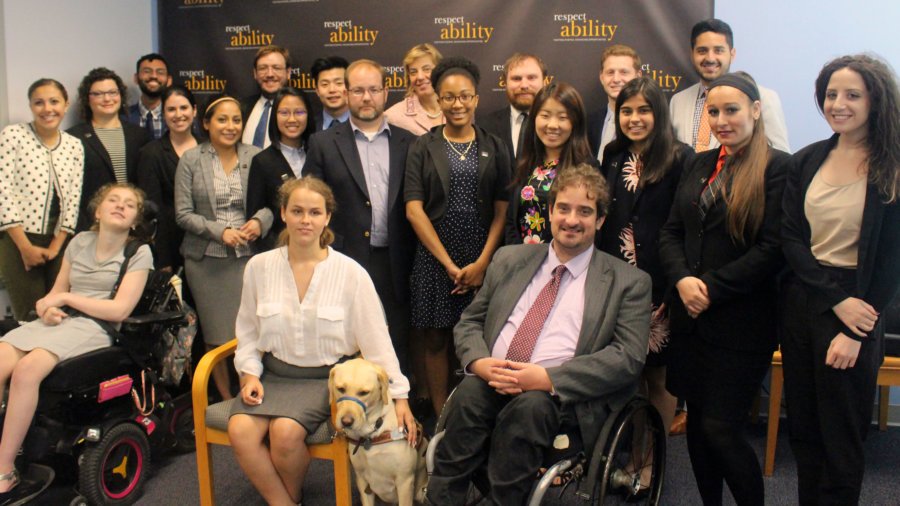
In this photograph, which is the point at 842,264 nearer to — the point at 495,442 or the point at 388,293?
the point at 495,442

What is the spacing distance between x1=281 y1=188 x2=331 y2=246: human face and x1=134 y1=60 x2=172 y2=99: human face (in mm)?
2129

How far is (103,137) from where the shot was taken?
12.5ft

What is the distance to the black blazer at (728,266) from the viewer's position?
2205mm

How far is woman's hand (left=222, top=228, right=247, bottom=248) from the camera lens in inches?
129

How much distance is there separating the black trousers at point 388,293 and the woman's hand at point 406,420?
2.46 ft

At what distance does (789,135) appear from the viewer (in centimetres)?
371

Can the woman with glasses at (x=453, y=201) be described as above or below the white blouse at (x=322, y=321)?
above

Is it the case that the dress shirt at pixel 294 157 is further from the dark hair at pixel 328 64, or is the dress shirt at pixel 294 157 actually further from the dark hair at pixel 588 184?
the dark hair at pixel 588 184

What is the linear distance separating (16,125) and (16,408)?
1.65 meters

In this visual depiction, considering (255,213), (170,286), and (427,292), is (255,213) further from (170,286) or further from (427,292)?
(427,292)

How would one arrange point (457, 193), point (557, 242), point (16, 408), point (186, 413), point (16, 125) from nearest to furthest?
point (557, 242) < point (16, 408) < point (457, 193) < point (186, 413) < point (16, 125)

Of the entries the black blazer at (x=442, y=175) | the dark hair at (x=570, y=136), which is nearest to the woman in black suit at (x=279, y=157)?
the black blazer at (x=442, y=175)

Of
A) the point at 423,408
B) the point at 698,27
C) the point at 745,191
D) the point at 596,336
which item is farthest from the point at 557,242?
the point at 698,27

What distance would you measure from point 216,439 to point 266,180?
128 centimetres
